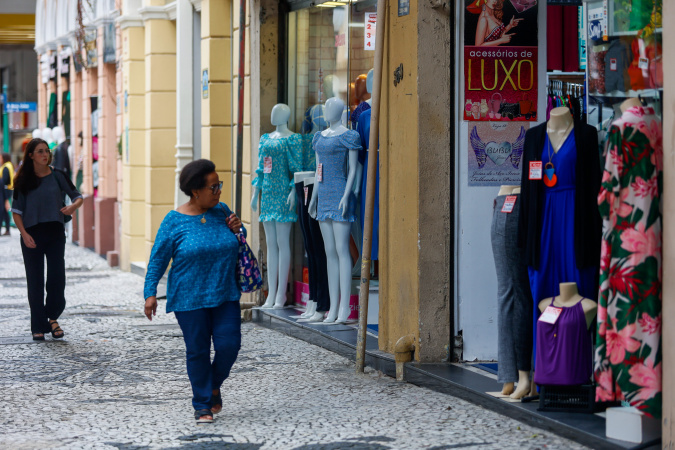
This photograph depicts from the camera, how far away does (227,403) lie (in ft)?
23.7

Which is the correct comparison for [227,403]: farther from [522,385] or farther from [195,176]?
[522,385]

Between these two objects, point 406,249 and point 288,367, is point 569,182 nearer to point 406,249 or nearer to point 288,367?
point 406,249

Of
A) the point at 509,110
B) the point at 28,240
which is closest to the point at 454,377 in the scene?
the point at 509,110

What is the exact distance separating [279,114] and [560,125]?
4504 mm

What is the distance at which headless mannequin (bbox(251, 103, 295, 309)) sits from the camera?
1066cm

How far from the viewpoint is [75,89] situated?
73.1 feet

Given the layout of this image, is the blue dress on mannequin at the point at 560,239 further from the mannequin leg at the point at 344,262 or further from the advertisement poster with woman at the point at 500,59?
the mannequin leg at the point at 344,262

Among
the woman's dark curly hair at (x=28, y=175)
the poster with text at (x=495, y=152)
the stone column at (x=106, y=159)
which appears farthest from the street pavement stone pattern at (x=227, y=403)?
the stone column at (x=106, y=159)

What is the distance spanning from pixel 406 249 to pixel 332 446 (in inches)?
90.2

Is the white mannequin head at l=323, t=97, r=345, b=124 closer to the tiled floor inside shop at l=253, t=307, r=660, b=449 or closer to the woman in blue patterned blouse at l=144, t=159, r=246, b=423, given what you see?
the tiled floor inside shop at l=253, t=307, r=660, b=449

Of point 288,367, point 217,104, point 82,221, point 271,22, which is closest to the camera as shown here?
point 288,367

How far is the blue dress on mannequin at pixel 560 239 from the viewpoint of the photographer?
6.45 metres

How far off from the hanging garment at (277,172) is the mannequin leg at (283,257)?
12 cm

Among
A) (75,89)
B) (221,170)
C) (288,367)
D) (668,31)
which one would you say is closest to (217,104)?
(221,170)
